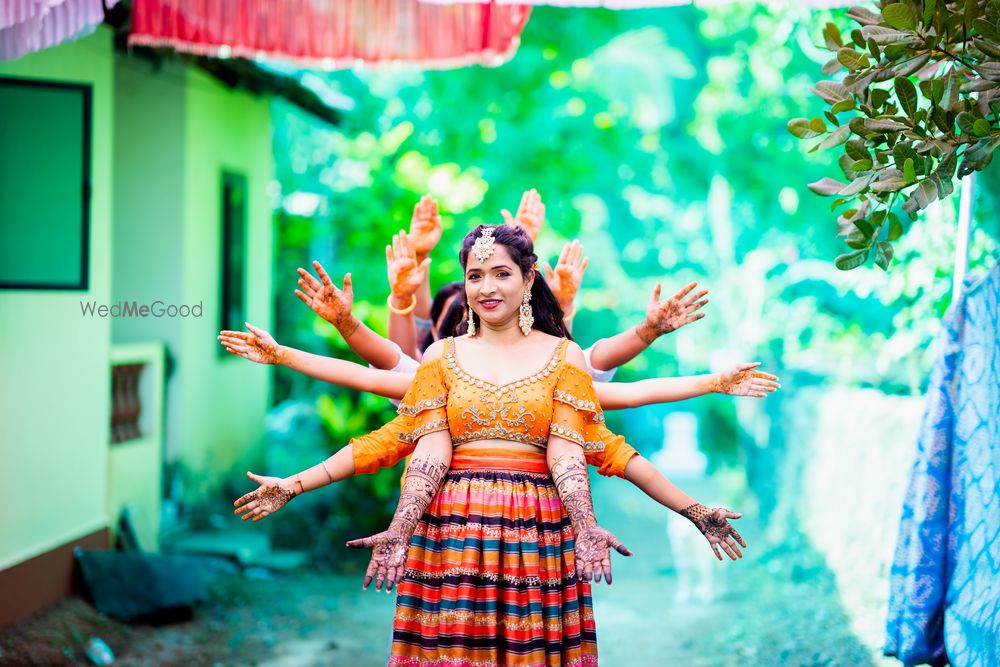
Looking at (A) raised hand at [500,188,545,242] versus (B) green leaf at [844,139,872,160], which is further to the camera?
(A) raised hand at [500,188,545,242]

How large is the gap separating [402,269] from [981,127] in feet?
6.63

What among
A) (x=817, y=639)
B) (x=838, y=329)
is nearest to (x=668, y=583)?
(x=817, y=639)

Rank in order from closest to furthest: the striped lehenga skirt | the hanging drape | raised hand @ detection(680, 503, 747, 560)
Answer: the striped lehenga skirt → raised hand @ detection(680, 503, 747, 560) → the hanging drape

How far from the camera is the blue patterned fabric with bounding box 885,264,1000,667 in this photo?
350 centimetres

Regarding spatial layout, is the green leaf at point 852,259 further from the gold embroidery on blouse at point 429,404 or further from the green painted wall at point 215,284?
the green painted wall at point 215,284

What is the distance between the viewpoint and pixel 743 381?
3256 mm

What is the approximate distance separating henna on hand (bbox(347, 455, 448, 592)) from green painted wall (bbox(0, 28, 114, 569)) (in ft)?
9.99

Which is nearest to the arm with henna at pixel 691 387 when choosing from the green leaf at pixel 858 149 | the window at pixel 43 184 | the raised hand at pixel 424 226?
the green leaf at pixel 858 149

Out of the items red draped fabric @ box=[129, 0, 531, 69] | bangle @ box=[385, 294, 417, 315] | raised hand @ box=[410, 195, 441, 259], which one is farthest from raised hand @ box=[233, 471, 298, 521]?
red draped fabric @ box=[129, 0, 531, 69]

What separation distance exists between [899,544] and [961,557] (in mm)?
271

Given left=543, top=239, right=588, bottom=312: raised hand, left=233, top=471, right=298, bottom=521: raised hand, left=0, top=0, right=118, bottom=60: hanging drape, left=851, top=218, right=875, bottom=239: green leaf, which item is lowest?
left=233, top=471, right=298, bottom=521: raised hand

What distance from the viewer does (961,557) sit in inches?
142

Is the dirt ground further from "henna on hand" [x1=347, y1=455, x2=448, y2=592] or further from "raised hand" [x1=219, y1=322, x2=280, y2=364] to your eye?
"henna on hand" [x1=347, y1=455, x2=448, y2=592]

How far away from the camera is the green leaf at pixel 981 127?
2.87m
